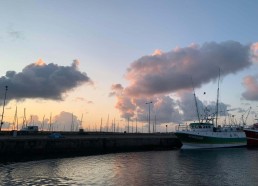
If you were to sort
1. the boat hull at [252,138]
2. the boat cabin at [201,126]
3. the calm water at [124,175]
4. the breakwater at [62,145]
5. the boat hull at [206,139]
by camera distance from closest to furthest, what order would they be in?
1. the calm water at [124,175]
2. the breakwater at [62,145]
3. the boat hull at [206,139]
4. the boat cabin at [201,126]
5. the boat hull at [252,138]

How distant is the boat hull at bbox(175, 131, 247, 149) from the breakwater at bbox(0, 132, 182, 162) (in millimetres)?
8916

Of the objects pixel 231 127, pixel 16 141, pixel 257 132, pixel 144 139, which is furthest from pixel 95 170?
pixel 257 132

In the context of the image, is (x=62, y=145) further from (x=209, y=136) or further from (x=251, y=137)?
(x=251, y=137)

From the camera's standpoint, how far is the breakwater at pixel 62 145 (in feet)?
191

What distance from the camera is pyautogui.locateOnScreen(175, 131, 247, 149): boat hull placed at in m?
84.8

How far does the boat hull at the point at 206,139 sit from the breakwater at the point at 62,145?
892 cm

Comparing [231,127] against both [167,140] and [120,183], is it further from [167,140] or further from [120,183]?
Answer: [120,183]

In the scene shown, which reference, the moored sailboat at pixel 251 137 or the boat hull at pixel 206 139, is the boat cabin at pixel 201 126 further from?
the moored sailboat at pixel 251 137

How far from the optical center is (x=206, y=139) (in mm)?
86125

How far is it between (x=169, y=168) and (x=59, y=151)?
99.2ft

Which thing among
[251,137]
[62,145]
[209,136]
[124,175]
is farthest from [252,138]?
[124,175]

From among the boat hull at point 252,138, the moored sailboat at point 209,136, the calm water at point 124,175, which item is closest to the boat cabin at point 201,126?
the moored sailboat at point 209,136

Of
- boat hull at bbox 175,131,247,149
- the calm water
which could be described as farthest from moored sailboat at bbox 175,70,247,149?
the calm water

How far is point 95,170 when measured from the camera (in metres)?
42.5
